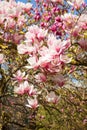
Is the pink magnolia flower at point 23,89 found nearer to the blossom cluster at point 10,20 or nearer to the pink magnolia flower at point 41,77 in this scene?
the pink magnolia flower at point 41,77

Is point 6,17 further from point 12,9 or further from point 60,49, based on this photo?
point 60,49

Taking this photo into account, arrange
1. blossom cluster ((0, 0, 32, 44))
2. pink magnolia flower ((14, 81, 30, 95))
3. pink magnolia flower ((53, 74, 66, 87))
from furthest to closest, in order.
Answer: blossom cluster ((0, 0, 32, 44)) < pink magnolia flower ((14, 81, 30, 95)) < pink magnolia flower ((53, 74, 66, 87))

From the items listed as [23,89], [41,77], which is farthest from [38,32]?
[23,89]

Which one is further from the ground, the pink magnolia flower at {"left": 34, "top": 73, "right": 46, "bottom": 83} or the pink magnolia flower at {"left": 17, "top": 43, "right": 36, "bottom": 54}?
the pink magnolia flower at {"left": 17, "top": 43, "right": 36, "bottom": 54}

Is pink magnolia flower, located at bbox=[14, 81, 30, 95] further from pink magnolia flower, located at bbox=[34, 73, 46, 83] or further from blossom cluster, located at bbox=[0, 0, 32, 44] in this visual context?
blossom cluster, located at bbox=[0, 0, 32, 44]

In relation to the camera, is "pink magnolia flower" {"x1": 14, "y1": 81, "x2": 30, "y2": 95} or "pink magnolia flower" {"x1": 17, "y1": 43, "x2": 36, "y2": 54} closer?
"pink magnolia flower" {"x1": 17, "y1": 43, "x2": 36, "y2": 54}

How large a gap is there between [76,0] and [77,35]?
1.73 ft

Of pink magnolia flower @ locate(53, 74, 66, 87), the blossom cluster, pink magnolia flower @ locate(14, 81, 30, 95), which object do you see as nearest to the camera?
pink magnolia flower @ locate(53, 74, 66, 87)

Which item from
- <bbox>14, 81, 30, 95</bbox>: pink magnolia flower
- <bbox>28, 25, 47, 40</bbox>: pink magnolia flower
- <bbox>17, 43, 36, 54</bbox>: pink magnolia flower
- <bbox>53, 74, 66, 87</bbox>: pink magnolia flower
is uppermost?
<bbox>28, 25, 47, 40</bbox>: pink magnolia flower

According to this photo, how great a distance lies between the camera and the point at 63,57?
6.31ft

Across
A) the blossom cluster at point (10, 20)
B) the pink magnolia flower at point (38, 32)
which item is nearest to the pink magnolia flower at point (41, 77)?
the pink magnolia flower at point (38, 32)

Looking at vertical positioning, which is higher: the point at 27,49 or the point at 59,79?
the point at 27,49

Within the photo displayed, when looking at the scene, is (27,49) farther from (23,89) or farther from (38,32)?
(23,89)

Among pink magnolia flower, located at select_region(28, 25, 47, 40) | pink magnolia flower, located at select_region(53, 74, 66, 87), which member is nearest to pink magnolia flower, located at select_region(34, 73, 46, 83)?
pink magnolia flower, located at select_region(53, 74, 66, 87)
